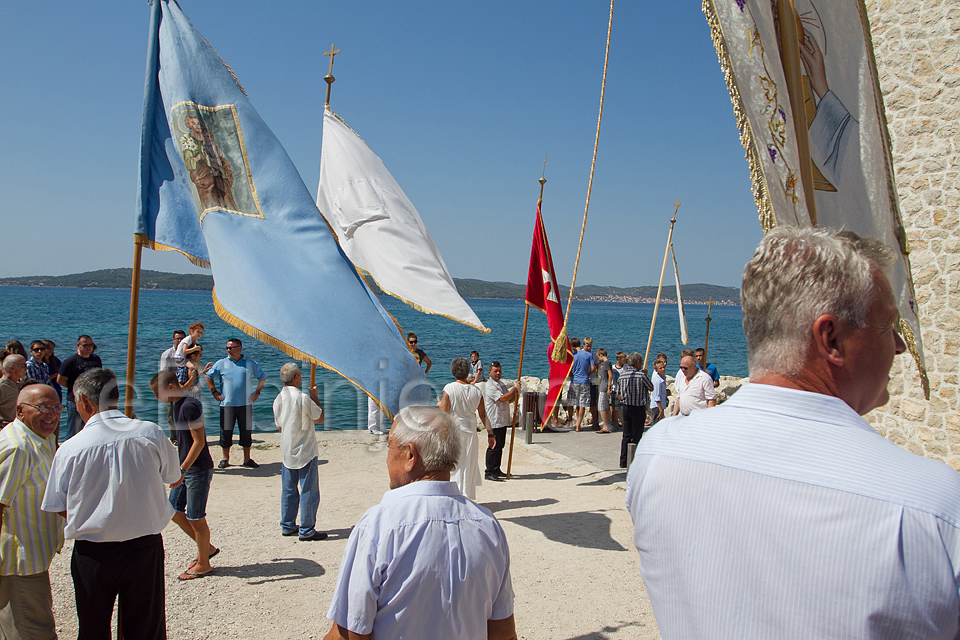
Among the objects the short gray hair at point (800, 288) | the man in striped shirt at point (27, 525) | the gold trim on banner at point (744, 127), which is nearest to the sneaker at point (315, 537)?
the man in striped shirt at point (27, 525)

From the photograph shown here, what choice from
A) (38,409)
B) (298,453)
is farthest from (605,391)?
(38,409)

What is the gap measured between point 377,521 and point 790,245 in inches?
60.2

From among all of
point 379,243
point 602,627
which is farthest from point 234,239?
point 602,627

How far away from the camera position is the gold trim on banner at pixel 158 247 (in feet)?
11.6

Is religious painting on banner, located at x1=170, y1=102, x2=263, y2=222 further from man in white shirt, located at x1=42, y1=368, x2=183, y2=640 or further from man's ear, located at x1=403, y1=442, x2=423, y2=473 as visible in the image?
man's ear, located at x1=403, y1=442, x2=423, y2=473

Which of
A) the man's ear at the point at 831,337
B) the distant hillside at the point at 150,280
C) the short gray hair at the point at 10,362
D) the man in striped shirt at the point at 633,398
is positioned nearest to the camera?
the man's ear at the point at 831,337

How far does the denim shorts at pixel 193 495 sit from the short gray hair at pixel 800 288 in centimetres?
507

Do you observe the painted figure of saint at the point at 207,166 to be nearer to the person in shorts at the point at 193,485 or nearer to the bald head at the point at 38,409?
the bald head at the point at 38,409

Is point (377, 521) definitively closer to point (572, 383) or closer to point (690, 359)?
point (690, 359)

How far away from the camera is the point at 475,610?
2119 millimetres

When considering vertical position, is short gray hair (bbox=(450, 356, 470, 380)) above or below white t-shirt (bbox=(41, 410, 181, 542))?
above

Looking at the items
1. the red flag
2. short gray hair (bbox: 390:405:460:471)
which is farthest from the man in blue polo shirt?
short gray hair (bbox: 390:405:460:471)

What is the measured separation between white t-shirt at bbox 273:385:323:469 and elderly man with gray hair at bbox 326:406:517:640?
12.9 feet

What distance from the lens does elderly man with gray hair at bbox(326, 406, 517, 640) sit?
1.99 m
